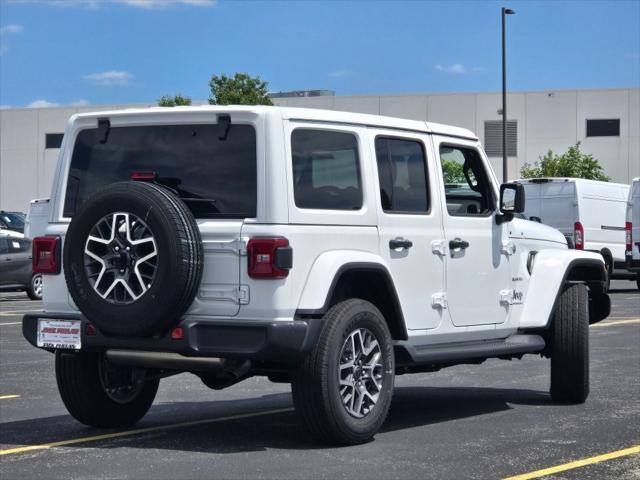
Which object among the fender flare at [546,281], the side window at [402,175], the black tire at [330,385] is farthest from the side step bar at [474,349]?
the side window at [402,175]

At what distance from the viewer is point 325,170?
7.89m

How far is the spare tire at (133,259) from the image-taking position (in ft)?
24.2

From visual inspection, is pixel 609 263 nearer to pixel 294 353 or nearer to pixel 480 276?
pixel 480 276

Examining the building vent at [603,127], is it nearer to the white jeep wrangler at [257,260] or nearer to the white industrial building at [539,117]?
the white industrial building at [539,117]

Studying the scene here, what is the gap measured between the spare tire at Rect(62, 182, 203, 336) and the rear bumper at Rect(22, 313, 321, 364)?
0.11m

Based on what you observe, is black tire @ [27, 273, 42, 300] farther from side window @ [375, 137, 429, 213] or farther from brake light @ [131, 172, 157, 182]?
brake light @ [131, 172, 157, 182]

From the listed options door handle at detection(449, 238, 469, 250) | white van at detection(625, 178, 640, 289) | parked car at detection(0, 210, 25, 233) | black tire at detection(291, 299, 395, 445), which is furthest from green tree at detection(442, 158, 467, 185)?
parked car at detection(0, 210, 25, 233)

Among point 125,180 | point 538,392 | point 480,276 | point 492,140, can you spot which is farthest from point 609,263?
point 492,140

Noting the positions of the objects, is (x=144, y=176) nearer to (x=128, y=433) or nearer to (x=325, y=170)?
(x=325, y=170)

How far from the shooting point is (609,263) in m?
29.0

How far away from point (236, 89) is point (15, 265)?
2680 cm

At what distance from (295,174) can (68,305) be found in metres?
1.68

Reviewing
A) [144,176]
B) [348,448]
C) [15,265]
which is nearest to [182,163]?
[144,176]

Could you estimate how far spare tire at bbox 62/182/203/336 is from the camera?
738cm
